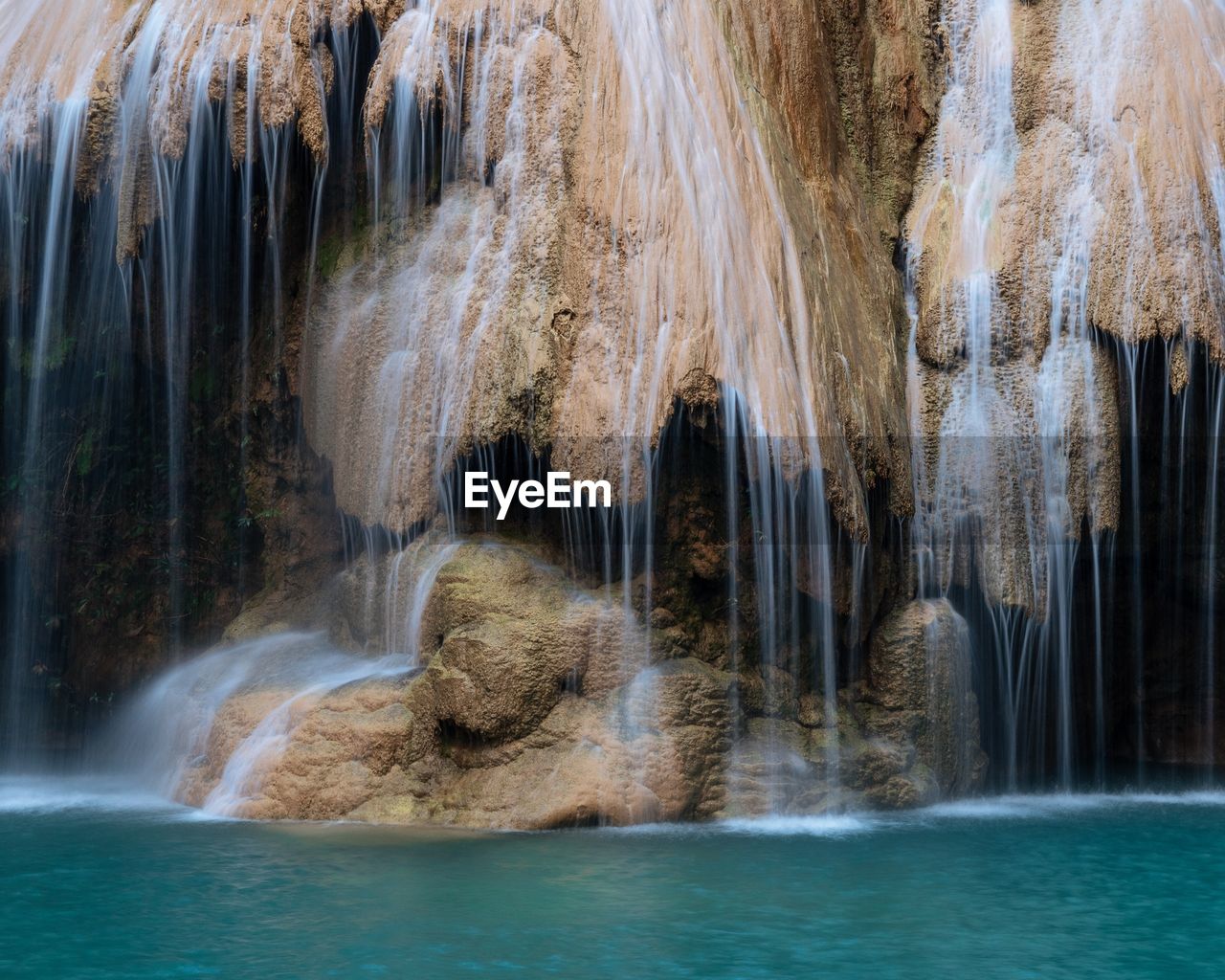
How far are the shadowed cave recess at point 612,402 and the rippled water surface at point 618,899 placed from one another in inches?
35.4

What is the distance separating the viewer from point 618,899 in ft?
26.7

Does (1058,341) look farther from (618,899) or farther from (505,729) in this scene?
(618,899)

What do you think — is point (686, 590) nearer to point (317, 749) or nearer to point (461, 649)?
point (461, 649)

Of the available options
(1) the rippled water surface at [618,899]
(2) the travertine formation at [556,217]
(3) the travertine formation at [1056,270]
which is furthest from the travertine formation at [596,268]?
(1) the rippled water surface at [618,899]

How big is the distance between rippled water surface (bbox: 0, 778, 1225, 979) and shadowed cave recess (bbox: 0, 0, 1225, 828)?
0.90m

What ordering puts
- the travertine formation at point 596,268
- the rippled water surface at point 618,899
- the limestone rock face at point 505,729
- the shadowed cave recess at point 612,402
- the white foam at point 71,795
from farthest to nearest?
the white foam at point 71,795 → the travertine formation at point 596,268 → the shadowed cave recess at point 612,402 → the limestone rock face at point 505,729 → the rippled water surface at point 618,899

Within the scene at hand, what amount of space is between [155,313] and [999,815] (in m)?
8.80

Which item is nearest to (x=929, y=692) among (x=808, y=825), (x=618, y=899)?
(x=808, y=825)

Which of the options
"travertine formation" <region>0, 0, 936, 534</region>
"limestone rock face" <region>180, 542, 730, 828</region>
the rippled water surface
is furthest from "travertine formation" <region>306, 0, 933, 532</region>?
the rippled water surface

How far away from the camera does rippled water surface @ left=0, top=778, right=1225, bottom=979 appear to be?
7.09m

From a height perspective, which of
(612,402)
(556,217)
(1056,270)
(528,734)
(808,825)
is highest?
(556,217)
